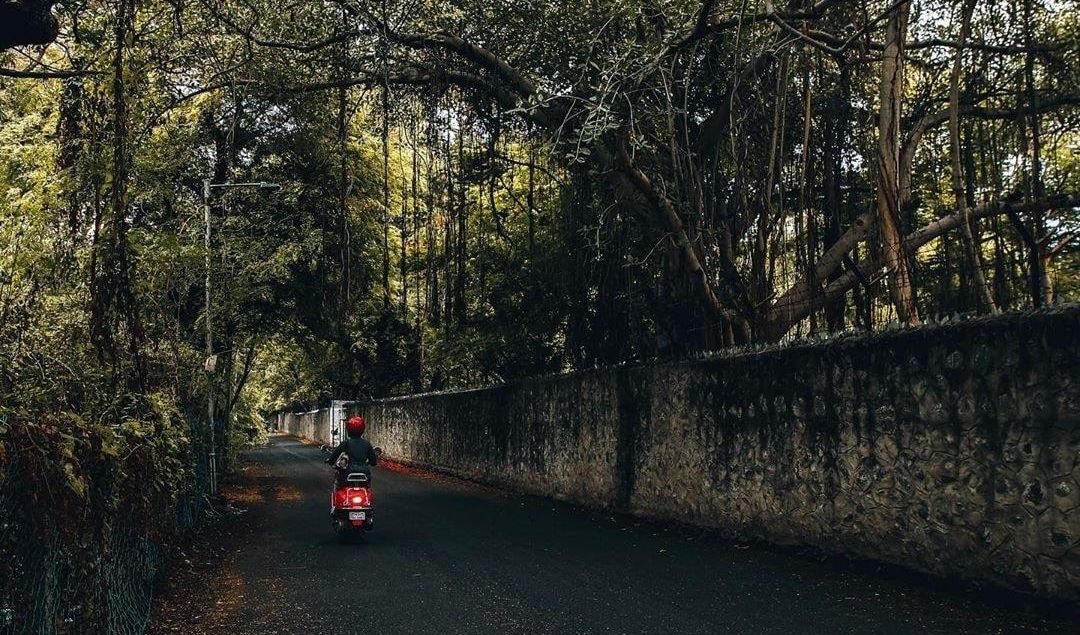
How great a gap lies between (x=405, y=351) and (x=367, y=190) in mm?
12579

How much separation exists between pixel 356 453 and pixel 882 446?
6.06 m

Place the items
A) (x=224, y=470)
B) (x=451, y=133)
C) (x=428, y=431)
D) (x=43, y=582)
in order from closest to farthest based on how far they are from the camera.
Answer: (x=43, y=582)
(x=451, y=133)
(x=224, y=470)
(x=428, y=431)

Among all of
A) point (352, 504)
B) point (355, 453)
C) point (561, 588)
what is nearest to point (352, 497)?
point (352, 504)

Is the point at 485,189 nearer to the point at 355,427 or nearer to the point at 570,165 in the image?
the point at 570,165

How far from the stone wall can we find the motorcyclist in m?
3.66

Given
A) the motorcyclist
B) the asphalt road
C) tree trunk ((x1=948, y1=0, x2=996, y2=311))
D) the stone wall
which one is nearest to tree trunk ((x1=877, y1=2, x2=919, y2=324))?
tree trunk ((x1=948, y1=0, x2=996, y2=311))

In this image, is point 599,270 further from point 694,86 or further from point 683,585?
point 683,585

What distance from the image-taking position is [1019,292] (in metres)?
7.56

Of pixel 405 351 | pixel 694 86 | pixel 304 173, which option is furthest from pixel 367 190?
pixel 405 351

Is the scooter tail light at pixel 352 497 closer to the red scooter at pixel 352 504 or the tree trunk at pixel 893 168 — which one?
the red scooter at pixel 352 504

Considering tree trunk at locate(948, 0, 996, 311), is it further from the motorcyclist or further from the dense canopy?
the motorcyclist

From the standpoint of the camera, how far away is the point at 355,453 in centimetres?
1084

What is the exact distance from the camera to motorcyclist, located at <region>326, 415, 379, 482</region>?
35.2 ft

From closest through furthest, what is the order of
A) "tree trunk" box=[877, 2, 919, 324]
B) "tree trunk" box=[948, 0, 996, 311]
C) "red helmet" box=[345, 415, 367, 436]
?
→ 1. "tree trunk" box=[948, 0, 996, 311]
2. "tree trunk" box=[877, 2, 919, 324]
3. "red helmet" box=[345, 415, 367, 436]
